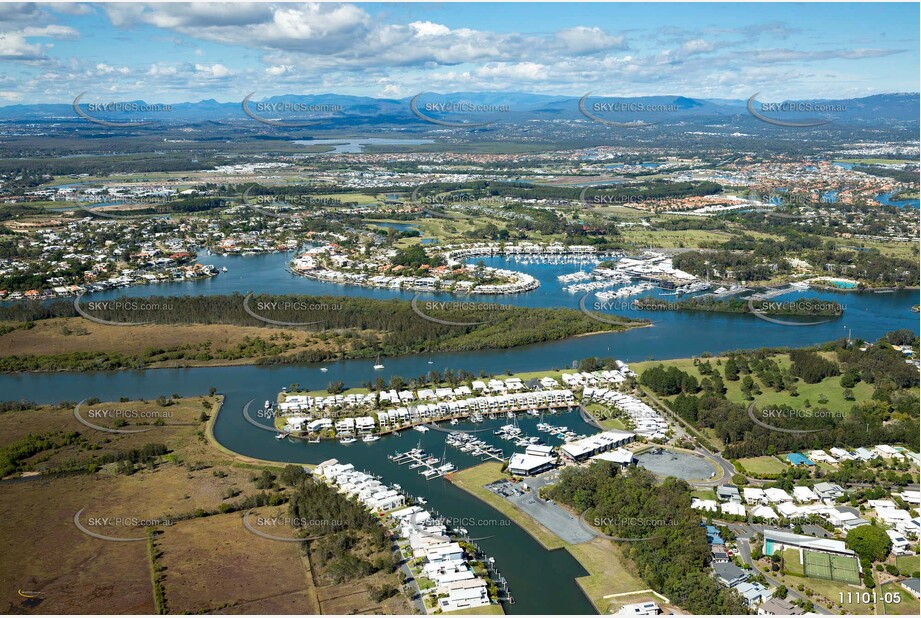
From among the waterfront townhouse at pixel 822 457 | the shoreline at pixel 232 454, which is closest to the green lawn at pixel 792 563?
the waterfront townhouse at pixel 822 457

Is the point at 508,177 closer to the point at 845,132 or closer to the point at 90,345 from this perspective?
the point at 90,345

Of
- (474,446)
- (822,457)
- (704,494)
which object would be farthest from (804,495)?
(474,446)

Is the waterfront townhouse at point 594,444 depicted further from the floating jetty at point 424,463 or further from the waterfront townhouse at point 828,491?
the waterfront townhouse at point 828,491

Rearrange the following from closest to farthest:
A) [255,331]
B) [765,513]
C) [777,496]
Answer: [765,513]
[777,496]
[255,331]

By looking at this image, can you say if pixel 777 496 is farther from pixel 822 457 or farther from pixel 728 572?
pixel 728 572

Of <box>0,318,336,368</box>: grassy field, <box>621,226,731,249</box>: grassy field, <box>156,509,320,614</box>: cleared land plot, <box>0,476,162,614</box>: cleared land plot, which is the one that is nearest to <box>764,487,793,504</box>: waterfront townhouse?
<box>156,509,320,614</box>: cleared land plot

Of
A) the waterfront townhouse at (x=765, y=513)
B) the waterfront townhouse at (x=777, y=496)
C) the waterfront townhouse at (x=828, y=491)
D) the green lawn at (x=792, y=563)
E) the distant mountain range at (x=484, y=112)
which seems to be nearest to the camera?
the green lawn at (x=792, y=563)
